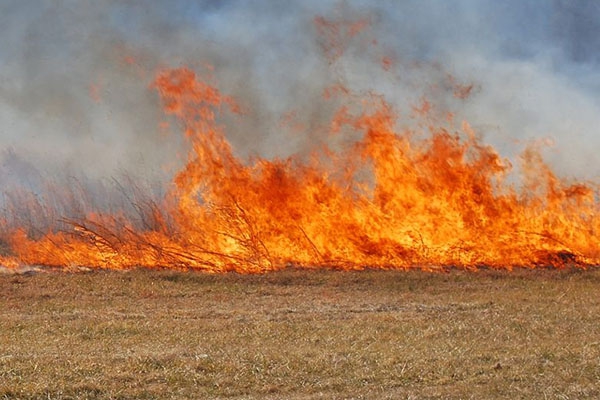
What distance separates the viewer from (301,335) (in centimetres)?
1684

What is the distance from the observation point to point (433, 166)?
2772 cm

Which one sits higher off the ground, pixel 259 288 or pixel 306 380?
pixel 306 380

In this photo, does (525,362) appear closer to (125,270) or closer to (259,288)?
(259,288)

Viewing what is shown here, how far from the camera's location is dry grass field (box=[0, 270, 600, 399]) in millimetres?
12180

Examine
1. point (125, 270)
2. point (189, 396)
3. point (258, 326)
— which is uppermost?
point (189, 396)

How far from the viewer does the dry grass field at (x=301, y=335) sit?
40.0 feet

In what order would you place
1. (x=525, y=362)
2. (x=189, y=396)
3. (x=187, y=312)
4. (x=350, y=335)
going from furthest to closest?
1. (x=187, y=312)
2. (x=350, y=335)
3. (x=525, y=362)
4. (x=189, y=396)

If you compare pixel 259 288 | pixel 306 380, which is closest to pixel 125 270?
pixel 259 288

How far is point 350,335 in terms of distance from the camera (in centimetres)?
1670

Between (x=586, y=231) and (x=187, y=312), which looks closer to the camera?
(x=187, y=312)

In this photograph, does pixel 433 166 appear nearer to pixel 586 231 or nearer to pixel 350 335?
pixel 586 231

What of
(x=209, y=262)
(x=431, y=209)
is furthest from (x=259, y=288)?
(x=431, y=209)

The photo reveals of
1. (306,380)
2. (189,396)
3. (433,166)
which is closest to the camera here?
(189,396)

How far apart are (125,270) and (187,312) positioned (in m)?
7.41
